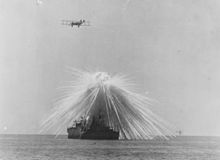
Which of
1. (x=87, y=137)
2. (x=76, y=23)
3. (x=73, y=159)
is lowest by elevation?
(x=73, y=159)

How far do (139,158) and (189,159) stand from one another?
36.2 ft

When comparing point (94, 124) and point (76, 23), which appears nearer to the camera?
point (76, 23)

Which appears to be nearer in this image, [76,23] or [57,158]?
[57,158]

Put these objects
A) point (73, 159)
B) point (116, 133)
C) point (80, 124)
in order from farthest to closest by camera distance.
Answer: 1. point (80, 124)
2. point (116, 133)
3. point (73, 159)

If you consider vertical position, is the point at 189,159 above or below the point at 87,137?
below

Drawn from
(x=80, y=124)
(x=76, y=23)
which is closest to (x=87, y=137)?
(x=80, y=124)

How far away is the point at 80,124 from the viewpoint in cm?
19738

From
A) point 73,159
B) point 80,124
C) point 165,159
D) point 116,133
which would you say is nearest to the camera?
point 73,159

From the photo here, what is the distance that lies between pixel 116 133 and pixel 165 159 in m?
80.1

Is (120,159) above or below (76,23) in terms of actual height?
below

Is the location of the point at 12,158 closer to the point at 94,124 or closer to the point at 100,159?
the point at 100,159

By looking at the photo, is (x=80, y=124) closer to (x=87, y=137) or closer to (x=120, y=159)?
(x=87, y=137)

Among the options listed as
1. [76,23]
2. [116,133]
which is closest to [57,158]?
[76,23]

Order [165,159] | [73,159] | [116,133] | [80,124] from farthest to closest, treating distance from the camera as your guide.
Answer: [80,124]
[116,133]
[165,159]
[73,159]
